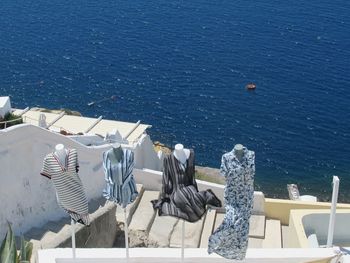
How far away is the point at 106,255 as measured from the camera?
1245cm

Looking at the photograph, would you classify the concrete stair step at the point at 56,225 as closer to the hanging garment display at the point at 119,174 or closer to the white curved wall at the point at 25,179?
the white curved wall at the point at 25,179

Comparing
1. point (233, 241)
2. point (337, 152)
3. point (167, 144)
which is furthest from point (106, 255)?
point (337, 152)

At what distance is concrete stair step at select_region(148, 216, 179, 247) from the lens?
1761 cm

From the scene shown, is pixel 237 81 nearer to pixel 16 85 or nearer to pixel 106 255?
pixel 16 85

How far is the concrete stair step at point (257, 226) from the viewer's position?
18.6m

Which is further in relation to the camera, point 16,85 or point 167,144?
point 16,85

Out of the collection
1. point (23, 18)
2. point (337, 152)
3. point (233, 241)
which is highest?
point (233, 241)

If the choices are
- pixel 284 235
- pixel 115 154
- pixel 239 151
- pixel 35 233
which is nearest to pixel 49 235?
pixel 35 233

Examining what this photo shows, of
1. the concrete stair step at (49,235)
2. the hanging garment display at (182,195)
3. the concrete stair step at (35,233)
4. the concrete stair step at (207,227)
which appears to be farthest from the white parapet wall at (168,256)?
the concrete stair step at (207,227)

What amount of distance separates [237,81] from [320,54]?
8.82 m

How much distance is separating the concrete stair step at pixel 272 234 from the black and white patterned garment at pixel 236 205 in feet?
20.4

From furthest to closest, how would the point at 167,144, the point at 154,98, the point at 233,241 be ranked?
the point at 154,98
the point at 167,144
the point at 233,241

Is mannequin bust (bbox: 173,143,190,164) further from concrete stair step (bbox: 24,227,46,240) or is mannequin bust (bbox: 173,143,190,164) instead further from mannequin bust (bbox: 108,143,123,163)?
concrete stair step (bbox: 24,227,46,240)

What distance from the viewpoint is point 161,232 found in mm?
18047
